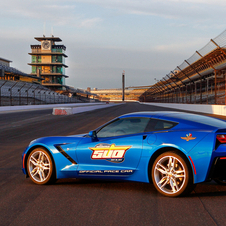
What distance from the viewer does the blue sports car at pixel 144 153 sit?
4.30 meters

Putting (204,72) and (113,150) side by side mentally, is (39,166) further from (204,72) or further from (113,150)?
(204,72)

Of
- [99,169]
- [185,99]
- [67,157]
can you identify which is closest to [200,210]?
[99,169]

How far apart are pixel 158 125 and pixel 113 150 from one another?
2.59 ft

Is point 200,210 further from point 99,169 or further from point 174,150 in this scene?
point 99,169

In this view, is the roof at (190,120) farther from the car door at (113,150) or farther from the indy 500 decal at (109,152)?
the indy 500 decal at (109,152)

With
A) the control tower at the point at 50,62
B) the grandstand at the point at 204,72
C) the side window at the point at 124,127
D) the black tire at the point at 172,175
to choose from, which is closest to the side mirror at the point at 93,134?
the side window at the point at 124,127

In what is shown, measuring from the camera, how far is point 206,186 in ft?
17.2

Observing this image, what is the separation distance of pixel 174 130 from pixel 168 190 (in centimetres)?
87

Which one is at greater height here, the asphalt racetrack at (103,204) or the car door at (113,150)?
the car door at (113,150)

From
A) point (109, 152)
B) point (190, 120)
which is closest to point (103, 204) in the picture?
point (109, 152)

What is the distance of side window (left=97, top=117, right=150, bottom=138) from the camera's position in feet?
16.2

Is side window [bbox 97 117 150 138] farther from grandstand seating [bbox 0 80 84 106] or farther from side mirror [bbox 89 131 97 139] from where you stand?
grandstand seating [bbox 0 80 84 106]

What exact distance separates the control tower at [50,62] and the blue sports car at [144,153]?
9967 centimetres

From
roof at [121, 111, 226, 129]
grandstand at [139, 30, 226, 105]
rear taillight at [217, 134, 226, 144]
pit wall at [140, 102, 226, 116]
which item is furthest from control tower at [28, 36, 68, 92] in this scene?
rear taillight at [217, 134, 226, 144]
